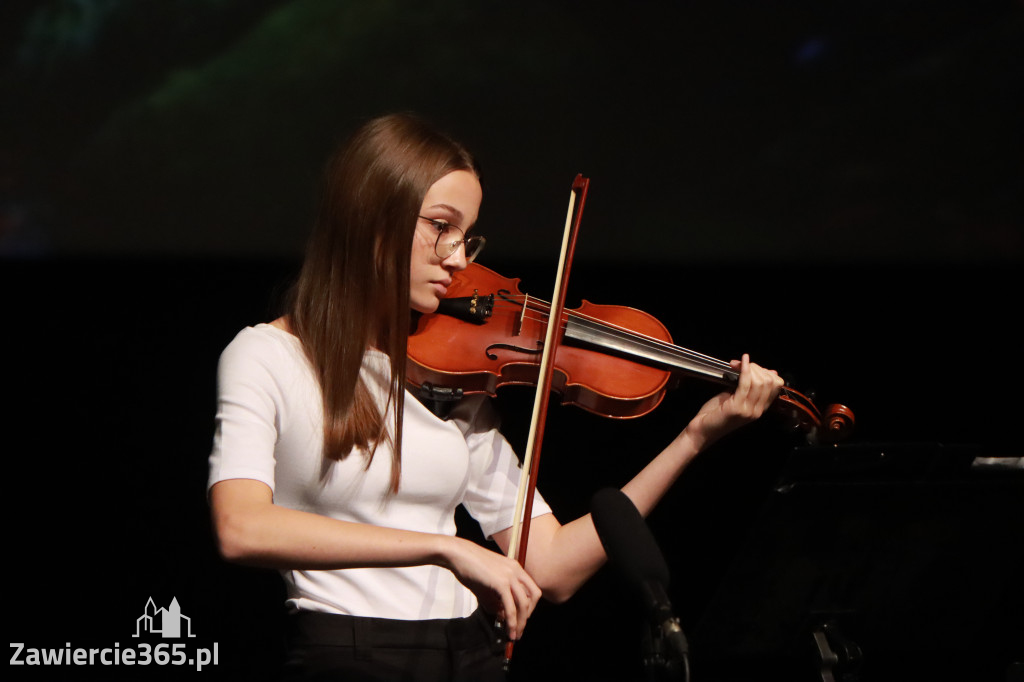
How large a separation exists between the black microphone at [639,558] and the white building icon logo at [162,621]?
61.5 inches

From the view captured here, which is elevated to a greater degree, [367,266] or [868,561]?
[367,266]

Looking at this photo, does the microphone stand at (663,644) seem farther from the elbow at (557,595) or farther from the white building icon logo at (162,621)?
the white building icon logo at (162,621)

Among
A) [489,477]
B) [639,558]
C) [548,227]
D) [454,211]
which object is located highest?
[548,227]

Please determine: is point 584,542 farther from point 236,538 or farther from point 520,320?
point 236,538

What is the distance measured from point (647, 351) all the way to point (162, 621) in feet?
4.57

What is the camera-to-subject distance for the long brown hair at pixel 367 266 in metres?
1.62

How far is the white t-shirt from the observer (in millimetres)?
1458

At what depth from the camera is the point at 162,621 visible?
233cm

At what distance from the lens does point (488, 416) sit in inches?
74.1

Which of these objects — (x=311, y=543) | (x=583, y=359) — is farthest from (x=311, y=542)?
(x=583, y=359)

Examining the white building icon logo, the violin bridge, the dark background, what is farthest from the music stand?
the white building icon logo

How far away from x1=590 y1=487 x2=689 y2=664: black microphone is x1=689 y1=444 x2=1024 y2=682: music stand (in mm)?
334

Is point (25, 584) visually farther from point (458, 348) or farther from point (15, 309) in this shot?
point (458, 348)

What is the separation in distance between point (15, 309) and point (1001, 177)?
2.54 metres
